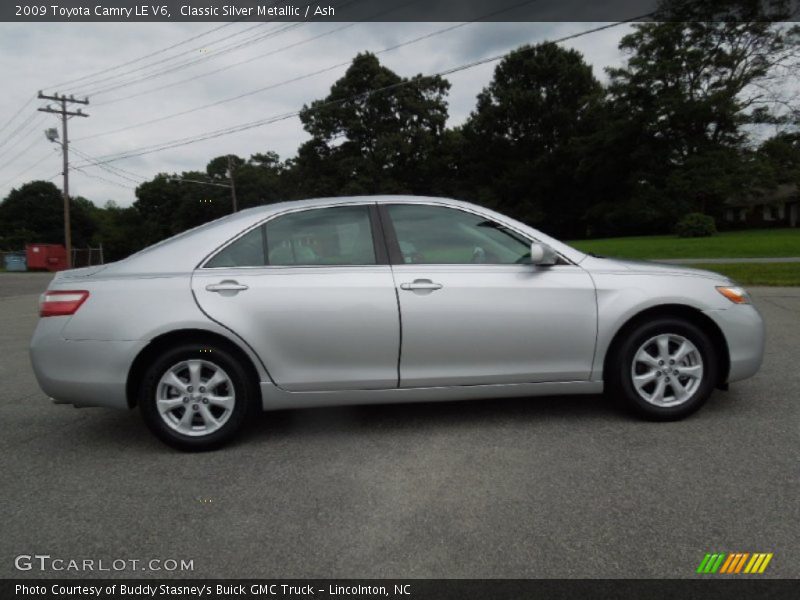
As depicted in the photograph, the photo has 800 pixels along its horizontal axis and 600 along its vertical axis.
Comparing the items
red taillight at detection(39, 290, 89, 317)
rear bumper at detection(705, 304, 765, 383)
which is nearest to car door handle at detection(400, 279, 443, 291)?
rear bumper at detection(705, 304, 765, 383)

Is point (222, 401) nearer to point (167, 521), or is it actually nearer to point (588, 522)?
point (167, 521)

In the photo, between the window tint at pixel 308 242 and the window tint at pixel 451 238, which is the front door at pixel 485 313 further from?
the window tint at pixel 308 242

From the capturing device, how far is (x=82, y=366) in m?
3.54

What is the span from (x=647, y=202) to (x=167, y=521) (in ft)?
153

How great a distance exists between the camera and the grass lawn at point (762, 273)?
12.5 m

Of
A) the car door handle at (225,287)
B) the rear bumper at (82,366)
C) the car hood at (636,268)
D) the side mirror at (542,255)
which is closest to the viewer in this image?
the rear bumper at (82,366)

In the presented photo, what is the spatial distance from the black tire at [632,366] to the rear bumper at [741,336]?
0.13 metres

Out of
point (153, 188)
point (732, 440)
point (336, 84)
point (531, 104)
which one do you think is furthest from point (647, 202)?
point (153, 188)

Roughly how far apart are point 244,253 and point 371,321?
941mm

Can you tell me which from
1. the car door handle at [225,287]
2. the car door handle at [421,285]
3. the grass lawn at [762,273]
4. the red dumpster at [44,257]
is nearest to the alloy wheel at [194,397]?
the car door handle at [225,287]

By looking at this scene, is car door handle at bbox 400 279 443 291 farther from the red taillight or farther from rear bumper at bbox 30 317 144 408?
the red taillight

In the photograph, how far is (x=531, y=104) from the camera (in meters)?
53.1

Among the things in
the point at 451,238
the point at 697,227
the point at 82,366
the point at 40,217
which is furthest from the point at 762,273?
the point at 40,217

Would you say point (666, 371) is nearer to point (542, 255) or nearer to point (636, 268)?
point (636, 268)
